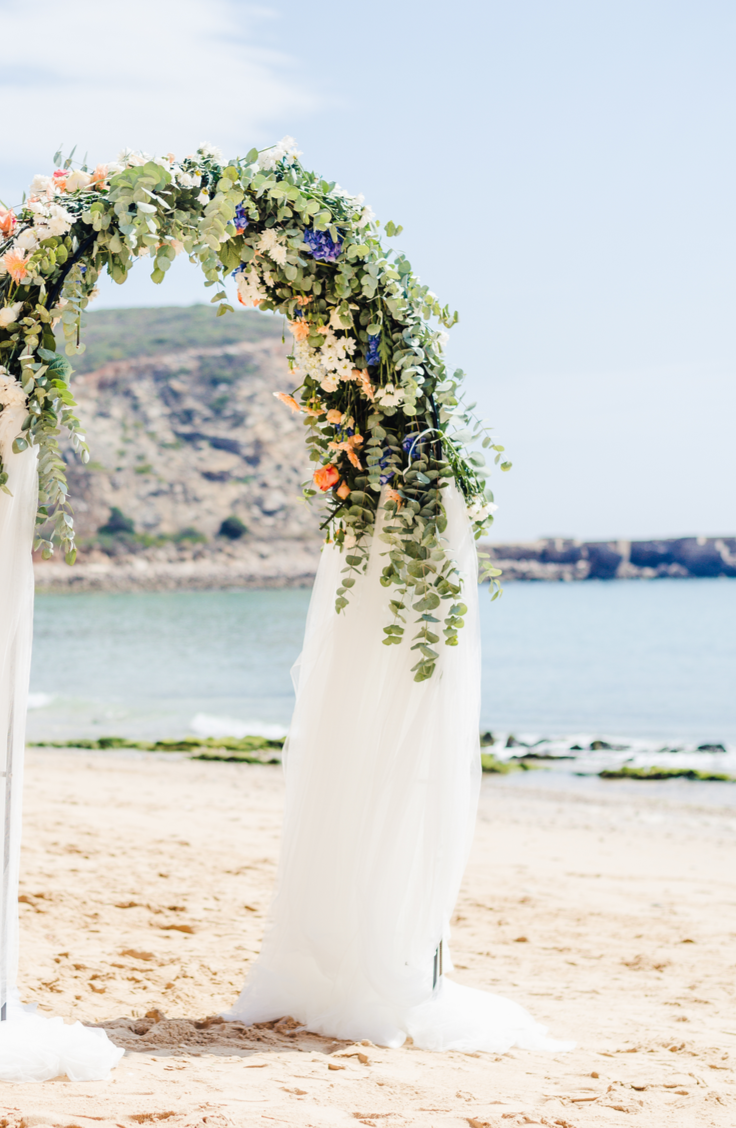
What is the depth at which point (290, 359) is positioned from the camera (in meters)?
3.87

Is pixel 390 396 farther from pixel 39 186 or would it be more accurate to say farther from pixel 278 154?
pixel 39 186

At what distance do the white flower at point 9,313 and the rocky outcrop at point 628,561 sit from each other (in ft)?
267

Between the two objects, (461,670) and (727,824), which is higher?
(461,670)

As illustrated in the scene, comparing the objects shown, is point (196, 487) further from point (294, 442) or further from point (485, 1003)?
point (485, 1003)

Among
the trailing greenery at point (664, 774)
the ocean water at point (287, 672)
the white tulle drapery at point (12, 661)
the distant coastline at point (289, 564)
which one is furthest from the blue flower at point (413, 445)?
the distant coastline at point (289, 564)

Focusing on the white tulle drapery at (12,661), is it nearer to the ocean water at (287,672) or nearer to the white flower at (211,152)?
the white flower at (211,152)

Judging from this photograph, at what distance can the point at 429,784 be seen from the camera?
3.75 meters

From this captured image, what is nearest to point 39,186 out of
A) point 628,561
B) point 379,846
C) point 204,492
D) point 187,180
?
point 187,180

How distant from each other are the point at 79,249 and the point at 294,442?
7478 cm

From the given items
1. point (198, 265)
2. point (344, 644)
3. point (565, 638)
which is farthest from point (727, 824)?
point (565, 638)

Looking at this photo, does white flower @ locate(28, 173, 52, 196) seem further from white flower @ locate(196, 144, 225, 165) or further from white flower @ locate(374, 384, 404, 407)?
white flower @ locate(374, 384, 404, 407)

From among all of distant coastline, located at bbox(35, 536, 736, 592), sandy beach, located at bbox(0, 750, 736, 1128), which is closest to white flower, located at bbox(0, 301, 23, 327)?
sandy beach, located at bbox(0, 750, 736, 1128)

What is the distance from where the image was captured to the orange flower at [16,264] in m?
3.21

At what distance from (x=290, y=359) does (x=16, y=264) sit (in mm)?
1144
